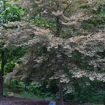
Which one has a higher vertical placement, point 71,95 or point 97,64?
point 97,64

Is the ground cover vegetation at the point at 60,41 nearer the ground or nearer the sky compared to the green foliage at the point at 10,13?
nearer the ground

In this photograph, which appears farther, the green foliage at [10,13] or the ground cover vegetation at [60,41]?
the green foliage at [10,13]

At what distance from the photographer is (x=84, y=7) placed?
6168mm

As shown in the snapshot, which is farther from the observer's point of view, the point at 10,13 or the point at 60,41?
the point at 10,13

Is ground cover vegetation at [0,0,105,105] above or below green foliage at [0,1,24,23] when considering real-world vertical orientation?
below

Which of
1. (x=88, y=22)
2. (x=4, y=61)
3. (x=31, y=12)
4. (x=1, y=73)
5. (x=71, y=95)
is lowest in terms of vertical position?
(x=71, y=95)

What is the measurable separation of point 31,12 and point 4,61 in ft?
8.84

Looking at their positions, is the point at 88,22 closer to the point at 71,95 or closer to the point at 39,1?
the point at 39,1

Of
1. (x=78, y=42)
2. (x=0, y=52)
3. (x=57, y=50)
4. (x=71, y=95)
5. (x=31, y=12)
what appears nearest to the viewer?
(x=78, y=42)

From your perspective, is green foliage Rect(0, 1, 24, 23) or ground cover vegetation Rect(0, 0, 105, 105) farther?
green foliage Rect(0, 1, 24, 23)

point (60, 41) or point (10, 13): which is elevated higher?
point (10, 13)

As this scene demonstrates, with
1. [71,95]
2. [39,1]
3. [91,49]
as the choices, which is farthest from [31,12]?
[71,95]

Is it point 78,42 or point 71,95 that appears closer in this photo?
point 78,42

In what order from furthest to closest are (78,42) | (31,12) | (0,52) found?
(0,52)
(31,12)
(78,42)
